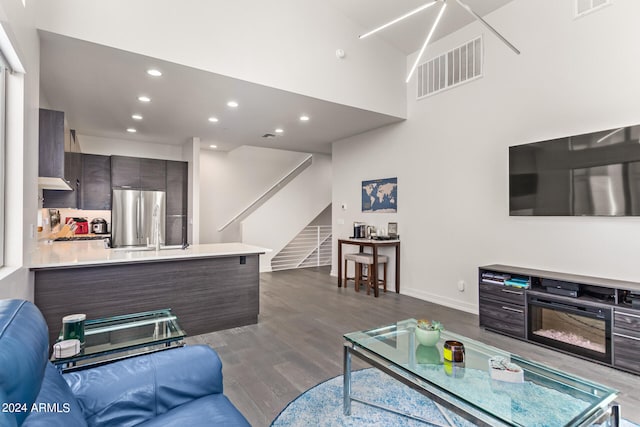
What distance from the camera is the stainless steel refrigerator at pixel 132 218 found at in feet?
20.6

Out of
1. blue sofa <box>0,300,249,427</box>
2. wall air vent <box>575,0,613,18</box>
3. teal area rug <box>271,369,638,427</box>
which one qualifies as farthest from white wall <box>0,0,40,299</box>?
wall air vent <box>575,0,613,18</box>

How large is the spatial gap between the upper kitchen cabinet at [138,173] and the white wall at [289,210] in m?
1.98

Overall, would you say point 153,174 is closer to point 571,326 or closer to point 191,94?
point 191,94

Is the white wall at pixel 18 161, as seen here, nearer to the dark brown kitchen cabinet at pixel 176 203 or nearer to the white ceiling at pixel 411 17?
the white ceiling at pixel 411 17

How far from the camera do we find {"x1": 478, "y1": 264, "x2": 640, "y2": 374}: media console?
275cm

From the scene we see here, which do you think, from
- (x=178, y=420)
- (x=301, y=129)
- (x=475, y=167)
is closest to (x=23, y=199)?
(x=178, y=420)

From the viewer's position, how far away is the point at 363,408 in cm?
222

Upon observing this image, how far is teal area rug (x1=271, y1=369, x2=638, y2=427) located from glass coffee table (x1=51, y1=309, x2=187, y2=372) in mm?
908

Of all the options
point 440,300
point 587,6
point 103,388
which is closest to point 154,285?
point 103,388

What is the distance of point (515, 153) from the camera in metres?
3.87

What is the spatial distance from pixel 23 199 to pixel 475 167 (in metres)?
4.71

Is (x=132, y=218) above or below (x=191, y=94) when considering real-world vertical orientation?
below

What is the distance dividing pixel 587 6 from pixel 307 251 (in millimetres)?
6478

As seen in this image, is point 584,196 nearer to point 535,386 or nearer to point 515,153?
point 515,153
